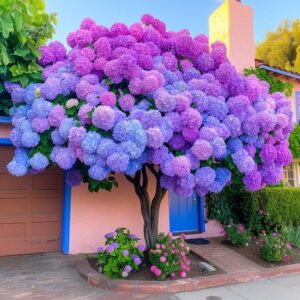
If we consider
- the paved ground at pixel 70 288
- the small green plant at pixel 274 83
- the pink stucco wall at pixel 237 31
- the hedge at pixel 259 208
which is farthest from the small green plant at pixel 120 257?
the small green plant at pixel 274 83

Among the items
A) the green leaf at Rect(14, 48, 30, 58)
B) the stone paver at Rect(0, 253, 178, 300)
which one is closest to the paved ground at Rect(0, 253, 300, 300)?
the stone paver at Rect(0, 253, 178, 300)

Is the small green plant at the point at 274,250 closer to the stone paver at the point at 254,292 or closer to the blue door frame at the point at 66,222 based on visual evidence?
the stone paver at the point at 254,292

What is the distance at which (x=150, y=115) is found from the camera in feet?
14.6

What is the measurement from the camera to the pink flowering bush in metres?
5.01

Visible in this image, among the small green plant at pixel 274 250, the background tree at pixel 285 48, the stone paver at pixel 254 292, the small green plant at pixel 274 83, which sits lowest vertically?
the stone paver at pixel 254 292

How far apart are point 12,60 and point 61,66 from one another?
1071 millimetres

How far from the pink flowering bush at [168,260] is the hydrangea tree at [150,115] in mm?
1064

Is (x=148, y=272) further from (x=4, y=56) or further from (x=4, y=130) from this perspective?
(x=4, y=56)

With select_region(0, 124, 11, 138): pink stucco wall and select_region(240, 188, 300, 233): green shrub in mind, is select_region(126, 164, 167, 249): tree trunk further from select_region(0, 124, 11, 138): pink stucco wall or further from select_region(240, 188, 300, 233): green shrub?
select_region(240, 188, 300, 233): green shrub

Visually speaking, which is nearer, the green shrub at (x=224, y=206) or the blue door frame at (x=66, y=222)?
the blue door frame at (x=66, y=222)

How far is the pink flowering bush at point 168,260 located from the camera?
501 centimetres

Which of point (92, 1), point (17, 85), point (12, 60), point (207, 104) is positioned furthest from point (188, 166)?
point (92, 1)

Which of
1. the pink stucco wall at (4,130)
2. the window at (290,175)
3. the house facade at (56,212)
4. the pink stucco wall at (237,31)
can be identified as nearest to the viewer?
the pink stucco wall at (4,130)

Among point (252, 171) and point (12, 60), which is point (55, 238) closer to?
point (12, 60)
